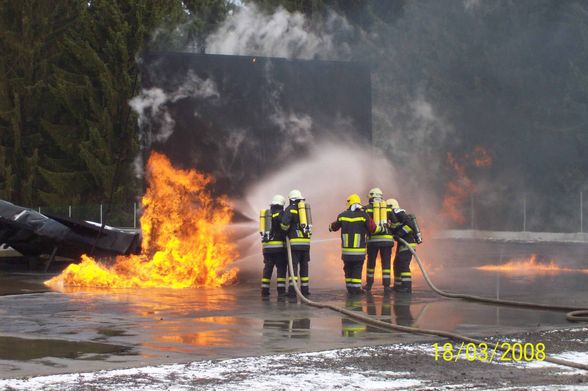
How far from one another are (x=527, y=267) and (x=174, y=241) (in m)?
8.42

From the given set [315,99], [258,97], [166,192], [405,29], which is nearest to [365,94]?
[315,99]

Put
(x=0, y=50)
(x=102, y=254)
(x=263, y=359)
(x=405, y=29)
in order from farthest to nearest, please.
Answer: (x=0, y=50), (x=405, y=29), (x=102, y=254), (x=263, y=359)

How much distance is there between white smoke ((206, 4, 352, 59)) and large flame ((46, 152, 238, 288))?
427cm

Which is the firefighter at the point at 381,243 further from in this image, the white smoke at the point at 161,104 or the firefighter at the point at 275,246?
the white smoke at the point at 161,104

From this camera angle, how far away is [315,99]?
20.3 metres

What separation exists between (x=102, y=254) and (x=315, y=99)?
528 cm

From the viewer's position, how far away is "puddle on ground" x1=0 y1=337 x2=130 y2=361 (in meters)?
9.69

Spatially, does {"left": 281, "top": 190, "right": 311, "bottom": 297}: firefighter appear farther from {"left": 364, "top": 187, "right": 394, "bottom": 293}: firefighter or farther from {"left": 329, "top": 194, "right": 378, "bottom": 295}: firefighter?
{"left": 364, "top": 187, "right": 394, "bottom": 293}: firefighter

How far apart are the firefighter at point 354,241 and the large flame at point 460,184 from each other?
59.6 ft

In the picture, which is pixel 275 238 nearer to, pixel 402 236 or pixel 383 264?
pixel 383 264

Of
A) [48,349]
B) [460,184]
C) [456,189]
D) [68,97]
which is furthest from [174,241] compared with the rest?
[68,97]

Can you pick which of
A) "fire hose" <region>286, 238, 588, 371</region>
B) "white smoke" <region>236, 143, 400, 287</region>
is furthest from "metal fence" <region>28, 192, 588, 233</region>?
"fire hose" <region>286, 238, 588, 371</region>

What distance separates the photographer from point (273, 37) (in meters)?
21.9

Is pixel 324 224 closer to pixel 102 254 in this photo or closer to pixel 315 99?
pixel 315 99
